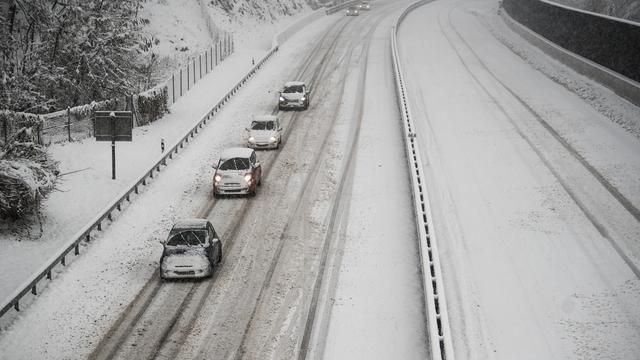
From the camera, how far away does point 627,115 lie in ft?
112

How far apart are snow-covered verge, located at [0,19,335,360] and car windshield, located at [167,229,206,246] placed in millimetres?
1416

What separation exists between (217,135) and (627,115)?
20.9 m

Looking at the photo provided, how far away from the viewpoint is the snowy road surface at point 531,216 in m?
17.5

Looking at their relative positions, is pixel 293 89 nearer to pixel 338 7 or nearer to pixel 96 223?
pixel 96 223

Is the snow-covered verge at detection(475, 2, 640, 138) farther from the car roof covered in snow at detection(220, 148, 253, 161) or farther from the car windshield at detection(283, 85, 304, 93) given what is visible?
the car roof covered in snow at detection(220, 148, 253, 161)

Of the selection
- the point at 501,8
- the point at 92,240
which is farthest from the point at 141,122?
the point at 501,8

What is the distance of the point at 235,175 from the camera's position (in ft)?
84.8

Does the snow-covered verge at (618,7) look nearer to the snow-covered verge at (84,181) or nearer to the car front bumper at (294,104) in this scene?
the car front bumper at (294,104)

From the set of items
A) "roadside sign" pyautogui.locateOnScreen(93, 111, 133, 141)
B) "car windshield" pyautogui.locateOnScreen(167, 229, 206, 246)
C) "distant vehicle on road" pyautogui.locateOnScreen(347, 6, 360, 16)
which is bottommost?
"car windshield" pyautogui.locateOnScreen(167, 229, 206, 246)

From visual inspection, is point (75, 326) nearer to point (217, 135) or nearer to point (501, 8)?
point (217, 135)

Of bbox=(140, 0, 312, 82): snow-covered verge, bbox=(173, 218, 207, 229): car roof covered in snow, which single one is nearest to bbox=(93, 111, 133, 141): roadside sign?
bbox=(173, 218, 207, 229): car roof covered in snow

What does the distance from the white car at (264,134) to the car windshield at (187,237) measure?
13.0 metres

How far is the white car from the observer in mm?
32281

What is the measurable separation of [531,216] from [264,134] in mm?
13529
